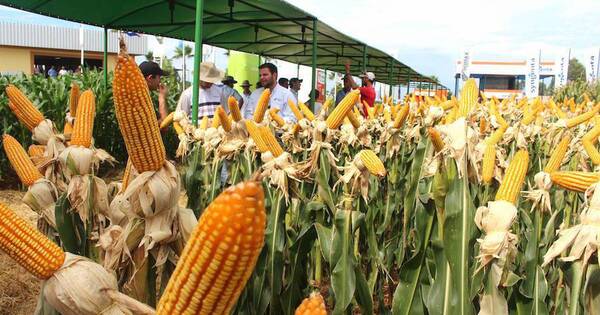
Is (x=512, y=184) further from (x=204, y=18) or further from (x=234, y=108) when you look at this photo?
(x=204, y=18)

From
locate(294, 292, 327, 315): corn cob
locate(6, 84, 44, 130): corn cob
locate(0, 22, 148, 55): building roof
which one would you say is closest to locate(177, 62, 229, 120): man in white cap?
locate(6, 84, 44, 130): corn cob

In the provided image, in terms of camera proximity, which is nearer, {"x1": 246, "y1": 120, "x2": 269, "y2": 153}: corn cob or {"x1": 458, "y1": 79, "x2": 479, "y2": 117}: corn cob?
{"x1": 458, "y1": 79, "x2": 479, "y2": 117}: corn cob

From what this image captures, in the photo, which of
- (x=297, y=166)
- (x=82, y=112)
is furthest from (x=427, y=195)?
(x=82, y=112)

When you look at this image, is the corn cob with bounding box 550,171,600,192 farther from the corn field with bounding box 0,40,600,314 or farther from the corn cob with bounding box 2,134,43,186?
the corn cob with bounding box 2,134,43,186

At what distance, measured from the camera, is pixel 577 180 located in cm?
176

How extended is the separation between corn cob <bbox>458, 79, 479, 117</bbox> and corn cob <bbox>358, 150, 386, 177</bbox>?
1.46 ft

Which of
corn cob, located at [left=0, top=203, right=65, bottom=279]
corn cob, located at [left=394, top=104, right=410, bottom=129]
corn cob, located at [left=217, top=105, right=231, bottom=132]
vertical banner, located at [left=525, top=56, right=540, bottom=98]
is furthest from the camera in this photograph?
vertical banner, located at [left=525, top=56, right=540, bottom=98]

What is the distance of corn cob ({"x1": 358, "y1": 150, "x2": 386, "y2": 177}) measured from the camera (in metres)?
2.22

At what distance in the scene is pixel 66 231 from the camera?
1869mm

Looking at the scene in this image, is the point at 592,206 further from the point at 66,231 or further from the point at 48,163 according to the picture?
the point at 48,163

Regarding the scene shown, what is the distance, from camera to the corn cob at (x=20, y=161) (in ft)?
6.27

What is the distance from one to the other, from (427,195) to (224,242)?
1.85 m

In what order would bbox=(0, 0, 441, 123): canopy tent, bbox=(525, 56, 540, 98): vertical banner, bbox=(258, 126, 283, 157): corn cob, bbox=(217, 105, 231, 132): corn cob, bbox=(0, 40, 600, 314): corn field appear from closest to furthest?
bbox=(0, 40, 600, 314): corn field
bbox=(258, 126, 283, 157): corn cob
bbox=(217, 105, 231, 132): corn cob
bbox=(0, 0, 441, 123): canopy tent
bbox=(525, 56, 540, 98): vertical banner

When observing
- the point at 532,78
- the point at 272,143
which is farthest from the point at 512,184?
the point at 532,78
